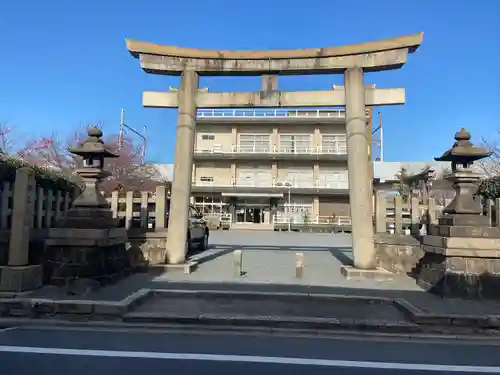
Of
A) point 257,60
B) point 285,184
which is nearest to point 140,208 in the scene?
point 257,60

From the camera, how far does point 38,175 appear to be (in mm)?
9328

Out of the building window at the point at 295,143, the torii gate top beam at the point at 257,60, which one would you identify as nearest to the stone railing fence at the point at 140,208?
the torii gate top beam at the point at 257,60

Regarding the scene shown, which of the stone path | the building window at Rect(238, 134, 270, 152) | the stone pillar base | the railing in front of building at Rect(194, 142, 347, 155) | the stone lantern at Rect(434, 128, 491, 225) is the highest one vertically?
the building window at Rect(238, 134, 270, 152)

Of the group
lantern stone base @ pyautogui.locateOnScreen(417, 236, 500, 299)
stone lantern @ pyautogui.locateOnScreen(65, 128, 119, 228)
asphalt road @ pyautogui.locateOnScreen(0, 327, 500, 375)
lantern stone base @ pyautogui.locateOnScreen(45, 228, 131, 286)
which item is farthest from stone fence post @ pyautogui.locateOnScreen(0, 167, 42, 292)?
lantern stone base @ pyautogui.locateOnScreen(417, 236, 500, 299)

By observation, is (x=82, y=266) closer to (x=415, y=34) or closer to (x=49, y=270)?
(x=49, y=270)

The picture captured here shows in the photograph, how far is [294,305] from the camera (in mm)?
6809

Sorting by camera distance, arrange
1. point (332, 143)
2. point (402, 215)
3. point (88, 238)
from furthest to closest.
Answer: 1. point (332, 143)
2. point (402, 215)
3. point (88, 238)

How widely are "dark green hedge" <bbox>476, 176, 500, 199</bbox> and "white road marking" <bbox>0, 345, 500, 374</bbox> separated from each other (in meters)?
10.1

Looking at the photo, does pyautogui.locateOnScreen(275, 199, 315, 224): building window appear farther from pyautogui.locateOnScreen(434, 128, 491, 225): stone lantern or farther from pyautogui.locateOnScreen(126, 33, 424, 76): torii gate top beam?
pyautogui.locateOnScreen(434, 128, 491, 225): stone lantern

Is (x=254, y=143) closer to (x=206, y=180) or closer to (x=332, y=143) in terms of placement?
(x=206, y=180)

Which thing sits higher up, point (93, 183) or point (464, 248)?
point (93, 183)

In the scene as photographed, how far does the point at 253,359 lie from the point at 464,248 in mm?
5349

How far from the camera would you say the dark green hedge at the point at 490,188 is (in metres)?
12.6

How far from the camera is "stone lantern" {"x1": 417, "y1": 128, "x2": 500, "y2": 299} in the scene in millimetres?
7363
